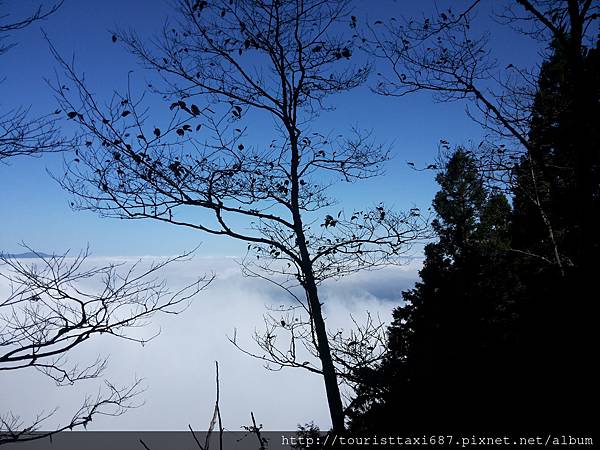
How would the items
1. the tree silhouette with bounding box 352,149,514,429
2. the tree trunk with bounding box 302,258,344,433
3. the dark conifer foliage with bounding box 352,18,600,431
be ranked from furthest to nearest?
the tree silhouette with bounding box 352,149,514,429, the tree trunk with bounding box 302,258,344,433, the dark conifer foliage with bounding box 352,18,600,431

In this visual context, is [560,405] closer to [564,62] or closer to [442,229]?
[564,62]

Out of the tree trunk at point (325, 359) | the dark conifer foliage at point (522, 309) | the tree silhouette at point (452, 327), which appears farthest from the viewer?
the tree silhouette at point (452, 327)

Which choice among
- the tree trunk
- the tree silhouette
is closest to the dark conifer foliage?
the tree silhouette

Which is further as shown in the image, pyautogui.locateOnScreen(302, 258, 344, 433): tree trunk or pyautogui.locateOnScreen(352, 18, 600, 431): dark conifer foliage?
pyautogui.locateOnScreen(302, 258, 344, 433): tree trunk

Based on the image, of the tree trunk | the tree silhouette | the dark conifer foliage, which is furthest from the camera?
the tree silhouette

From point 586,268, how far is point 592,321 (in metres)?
2.56

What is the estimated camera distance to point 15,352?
4.60m

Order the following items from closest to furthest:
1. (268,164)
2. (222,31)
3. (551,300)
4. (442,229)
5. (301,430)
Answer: (222,31)
(268,164)
(301,430)
(551,300)
(442,229)

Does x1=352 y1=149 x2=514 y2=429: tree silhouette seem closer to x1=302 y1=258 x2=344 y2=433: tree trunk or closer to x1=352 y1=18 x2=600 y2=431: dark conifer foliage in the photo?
x1=352 y1=18 x2=600 y2=431: dark conifer foliage

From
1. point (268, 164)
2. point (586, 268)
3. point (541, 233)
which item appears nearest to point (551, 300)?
point (541, 233)

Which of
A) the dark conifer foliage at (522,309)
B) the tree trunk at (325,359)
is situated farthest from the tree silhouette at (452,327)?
the tree trunk at (325,359)

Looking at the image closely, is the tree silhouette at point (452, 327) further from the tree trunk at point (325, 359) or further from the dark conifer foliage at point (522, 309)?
the tree trunk at point (325, 359)

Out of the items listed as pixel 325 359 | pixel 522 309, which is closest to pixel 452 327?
pixel 522 309

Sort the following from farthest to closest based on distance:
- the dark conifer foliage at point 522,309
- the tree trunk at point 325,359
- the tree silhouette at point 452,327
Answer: the tree silhouette at point 452,327, the tree trunk at point 325,359, the dark conifer foliage at point 522,309
